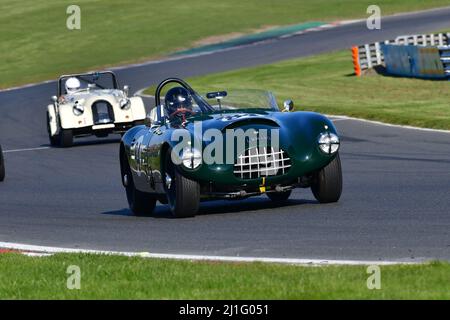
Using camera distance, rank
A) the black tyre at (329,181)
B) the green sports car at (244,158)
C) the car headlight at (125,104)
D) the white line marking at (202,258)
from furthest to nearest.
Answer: the car headlight at (125,104) < the black tyre at (329,181) < the green sports car at (244,158) < the white line marking at (202,258)

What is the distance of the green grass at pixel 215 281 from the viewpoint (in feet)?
22.7

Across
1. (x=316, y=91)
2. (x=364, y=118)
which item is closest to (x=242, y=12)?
(x=316, y=91)

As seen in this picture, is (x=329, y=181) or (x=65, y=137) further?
(x=65, y=137)

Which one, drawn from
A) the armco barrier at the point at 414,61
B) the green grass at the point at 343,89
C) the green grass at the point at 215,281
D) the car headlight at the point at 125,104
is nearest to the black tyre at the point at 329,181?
the green grass at the point at 215,281

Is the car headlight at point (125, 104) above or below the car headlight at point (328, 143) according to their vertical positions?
below

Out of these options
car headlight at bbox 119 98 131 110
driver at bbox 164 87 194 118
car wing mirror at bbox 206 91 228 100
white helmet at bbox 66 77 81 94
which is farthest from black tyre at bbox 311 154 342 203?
white helmet at bbox 66 77 81 94

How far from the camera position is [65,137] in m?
23.9

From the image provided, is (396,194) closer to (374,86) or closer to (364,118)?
(364,118)

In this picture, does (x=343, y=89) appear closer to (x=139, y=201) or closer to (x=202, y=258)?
(x=139, y=201)

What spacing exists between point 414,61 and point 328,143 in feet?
71.5

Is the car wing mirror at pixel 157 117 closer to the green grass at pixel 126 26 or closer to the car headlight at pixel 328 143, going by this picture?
the car headlight at pixel 328 143

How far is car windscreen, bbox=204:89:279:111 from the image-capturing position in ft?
41.6

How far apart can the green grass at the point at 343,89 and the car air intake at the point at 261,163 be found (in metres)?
10.2

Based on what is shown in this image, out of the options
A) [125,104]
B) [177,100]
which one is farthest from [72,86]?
[177,100]
